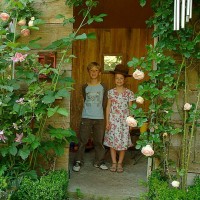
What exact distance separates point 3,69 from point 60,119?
3.03 ft

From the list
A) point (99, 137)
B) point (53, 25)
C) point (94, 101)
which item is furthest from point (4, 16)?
point (99, 137)

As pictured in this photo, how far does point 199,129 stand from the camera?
12.6 feet

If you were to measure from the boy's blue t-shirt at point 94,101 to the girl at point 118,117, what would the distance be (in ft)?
0.39

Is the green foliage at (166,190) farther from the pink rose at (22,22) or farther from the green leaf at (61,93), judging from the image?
the pink rose at (22,22)

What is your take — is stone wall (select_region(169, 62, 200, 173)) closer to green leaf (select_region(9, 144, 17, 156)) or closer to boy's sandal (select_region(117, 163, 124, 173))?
boy's sandal (select_region(117, 163, 124, 173))

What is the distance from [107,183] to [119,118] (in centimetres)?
94

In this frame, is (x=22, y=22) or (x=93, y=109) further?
(x=93, y=109)

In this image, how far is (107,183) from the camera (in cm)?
436

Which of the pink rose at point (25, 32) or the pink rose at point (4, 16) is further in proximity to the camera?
the pink rose at point (25, 32)

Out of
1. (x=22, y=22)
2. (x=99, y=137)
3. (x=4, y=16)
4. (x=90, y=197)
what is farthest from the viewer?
(x=99, y=137)

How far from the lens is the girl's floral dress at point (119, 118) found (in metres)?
4.81

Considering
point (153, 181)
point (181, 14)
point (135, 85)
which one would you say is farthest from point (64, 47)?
point (135, 85)

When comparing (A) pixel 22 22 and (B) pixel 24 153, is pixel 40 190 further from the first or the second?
(A) pixel 22 22

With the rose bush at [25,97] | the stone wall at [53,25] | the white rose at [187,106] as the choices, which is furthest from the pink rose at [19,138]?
the white rose at [187,106]
